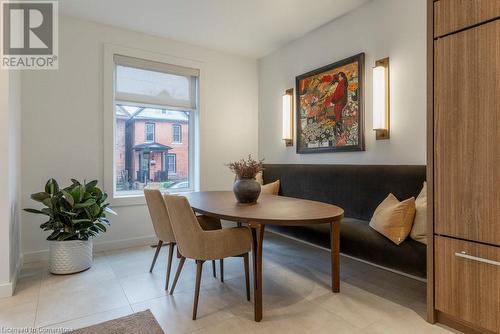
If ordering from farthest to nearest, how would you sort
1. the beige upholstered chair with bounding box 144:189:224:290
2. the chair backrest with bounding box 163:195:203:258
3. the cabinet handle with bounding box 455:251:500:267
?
the beige upholstered chair with bounding box 144:189:224:290 → the chair backrest with bounding box 163:195:203:258 → the cabinet handle with bounding box 455:251:500:267

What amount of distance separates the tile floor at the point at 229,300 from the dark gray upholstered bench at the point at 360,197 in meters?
0.31

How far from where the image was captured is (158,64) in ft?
12.2

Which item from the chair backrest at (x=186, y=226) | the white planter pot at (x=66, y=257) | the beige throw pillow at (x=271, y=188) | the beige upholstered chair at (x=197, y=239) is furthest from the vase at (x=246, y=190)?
the white planter pot at (x=66, y=257)

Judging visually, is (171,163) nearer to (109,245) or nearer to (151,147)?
(151,147)

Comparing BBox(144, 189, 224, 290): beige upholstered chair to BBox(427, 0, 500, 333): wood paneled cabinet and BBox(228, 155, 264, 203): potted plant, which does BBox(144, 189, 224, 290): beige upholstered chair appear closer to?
BBox(228, 155, 264, 203): potted plant

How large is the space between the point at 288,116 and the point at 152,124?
1831mm

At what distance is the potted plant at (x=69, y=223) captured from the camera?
2648 millimetres

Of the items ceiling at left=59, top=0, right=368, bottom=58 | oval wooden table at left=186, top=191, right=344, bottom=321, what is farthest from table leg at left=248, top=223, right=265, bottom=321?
ceiling at left=59, top=0, right=368, bottom=58

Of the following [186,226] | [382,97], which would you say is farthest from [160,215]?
[382,97]

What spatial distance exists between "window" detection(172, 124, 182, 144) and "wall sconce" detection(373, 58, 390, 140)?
8.40 feet

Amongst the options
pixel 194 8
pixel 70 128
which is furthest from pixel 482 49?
pixel 70 128

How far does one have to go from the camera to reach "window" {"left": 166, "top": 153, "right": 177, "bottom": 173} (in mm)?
4035

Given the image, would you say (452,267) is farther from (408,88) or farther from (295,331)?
(408,88)

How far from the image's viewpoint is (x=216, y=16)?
324 centimetres
